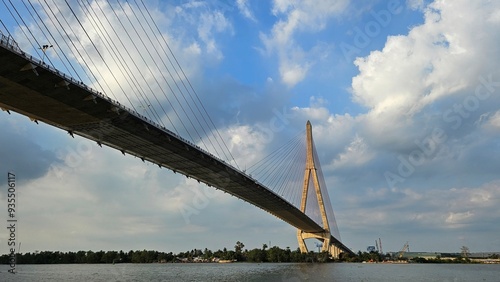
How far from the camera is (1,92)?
24.3 meters

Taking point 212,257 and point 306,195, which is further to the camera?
point 212,257

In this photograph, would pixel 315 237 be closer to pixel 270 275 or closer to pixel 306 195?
pixel 306 195

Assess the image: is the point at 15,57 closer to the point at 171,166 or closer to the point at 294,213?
the point at 171,166

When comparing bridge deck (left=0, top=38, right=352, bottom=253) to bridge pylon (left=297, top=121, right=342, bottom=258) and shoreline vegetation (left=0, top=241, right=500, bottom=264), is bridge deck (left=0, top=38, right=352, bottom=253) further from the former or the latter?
shoreline vegetation (left=0, top=241, right=500, bottom=264)

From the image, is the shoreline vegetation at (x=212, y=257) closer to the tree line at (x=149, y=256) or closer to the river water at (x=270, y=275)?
the tree line at (x=149, y=256)

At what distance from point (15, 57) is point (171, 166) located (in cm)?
2393

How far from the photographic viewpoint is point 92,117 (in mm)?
29172

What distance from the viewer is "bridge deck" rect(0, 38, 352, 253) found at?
73.9 ft

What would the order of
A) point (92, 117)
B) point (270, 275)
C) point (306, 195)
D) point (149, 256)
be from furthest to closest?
1. point (149, 256)
2. point (306, 195)
3. point (270, 275)
4. point (92, 117)

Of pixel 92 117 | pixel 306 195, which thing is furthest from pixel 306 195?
pixel 92 117

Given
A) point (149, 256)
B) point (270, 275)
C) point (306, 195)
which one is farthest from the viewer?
point (149, 256)

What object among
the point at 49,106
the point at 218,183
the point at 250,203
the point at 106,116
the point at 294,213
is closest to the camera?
the point at 49,106

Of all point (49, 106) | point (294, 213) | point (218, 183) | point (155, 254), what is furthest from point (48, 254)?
point (49, 106)

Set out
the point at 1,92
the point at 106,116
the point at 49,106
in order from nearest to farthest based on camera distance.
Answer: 1. the point at 1,92
2. the point at 49,106
3. the point at 106,116
